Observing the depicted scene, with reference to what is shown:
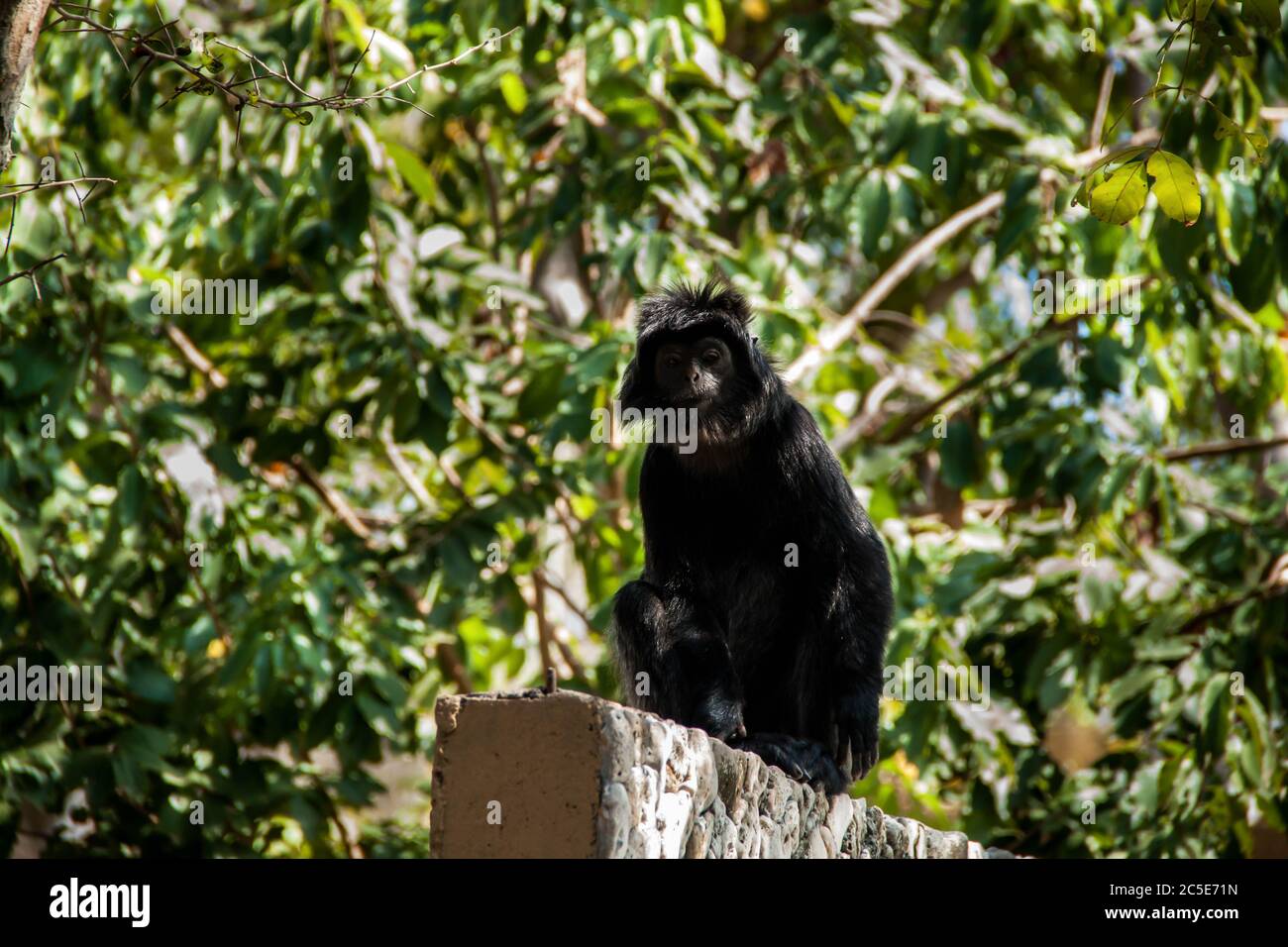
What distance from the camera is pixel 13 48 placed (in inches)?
116

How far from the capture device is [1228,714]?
6.32m

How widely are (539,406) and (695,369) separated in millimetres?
2266

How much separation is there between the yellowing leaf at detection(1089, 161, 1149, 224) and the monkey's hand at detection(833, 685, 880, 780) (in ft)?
5.91

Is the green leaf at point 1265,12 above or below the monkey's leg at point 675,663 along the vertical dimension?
above

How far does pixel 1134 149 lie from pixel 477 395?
4.77 metres

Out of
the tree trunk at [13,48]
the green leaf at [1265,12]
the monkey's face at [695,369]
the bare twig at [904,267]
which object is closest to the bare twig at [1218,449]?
the bare twig at [904,267]

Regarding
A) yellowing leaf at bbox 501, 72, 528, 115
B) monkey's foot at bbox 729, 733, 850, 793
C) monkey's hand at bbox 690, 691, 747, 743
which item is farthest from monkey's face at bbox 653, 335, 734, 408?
yellowing leaf at bbox 501, 72, 528, 115

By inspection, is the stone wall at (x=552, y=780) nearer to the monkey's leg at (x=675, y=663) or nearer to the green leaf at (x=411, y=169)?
the monkey's leg at (x=675, y=663)

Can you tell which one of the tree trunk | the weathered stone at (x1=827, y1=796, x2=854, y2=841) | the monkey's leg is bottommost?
the weathered stone at (x1=827, y1=796, x2=854, y2=841)

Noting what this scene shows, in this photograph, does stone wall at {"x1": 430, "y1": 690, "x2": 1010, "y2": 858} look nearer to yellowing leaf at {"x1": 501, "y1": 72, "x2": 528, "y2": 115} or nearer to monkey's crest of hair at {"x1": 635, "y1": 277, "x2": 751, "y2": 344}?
monkey's crest of hair at {"x1": 635, "y1": 277, "x2": 751, "y2": 344}

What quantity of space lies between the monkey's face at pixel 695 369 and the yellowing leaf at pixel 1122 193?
5.72 ft

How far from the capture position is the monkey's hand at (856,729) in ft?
15.6

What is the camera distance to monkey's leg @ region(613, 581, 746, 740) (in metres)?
4.56

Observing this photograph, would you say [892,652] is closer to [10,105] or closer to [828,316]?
[828,316]
